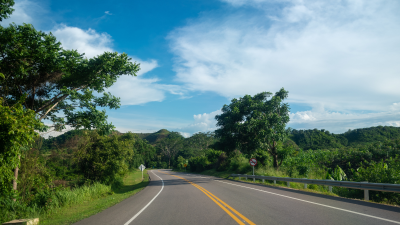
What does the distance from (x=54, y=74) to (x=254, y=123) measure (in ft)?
53.7

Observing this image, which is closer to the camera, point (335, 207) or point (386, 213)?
point (386, 213)

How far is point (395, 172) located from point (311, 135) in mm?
62820

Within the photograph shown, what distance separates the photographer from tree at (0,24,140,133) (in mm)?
10395

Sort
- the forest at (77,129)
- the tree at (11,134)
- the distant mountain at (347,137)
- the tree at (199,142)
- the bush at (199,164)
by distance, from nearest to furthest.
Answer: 1. the tree at (11,134)
2. the forest at (77,129)
3. the bush at (199,164)
4. the distant mountain at (347,137)
5. the tree at (199,142)

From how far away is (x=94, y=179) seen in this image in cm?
2270

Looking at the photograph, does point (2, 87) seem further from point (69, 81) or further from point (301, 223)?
point (301, 223)

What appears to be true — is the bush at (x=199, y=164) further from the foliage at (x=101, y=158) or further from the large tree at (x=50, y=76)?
the large tree at (x=50, y=76)

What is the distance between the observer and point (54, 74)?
490 inches

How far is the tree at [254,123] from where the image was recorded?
21891 mm

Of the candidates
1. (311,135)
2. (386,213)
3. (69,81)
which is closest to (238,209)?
(386,213)

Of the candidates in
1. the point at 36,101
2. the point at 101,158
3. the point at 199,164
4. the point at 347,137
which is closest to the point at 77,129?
the point at 36,101

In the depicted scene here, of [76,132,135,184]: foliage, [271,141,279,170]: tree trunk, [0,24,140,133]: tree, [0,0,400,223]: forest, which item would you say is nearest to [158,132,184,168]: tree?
[0,0,400,223]: forest

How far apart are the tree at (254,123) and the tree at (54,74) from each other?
12149mm

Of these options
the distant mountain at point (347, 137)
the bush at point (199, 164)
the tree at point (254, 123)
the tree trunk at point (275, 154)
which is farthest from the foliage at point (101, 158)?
the distant mountain at point (347, 137)
